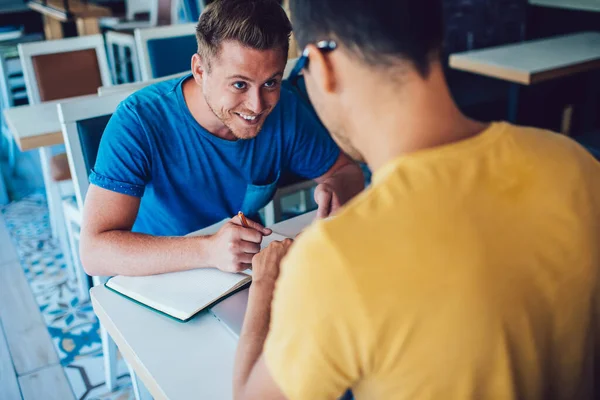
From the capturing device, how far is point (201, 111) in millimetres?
1419

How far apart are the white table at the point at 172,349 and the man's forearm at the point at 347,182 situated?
602 mm

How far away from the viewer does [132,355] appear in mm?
940

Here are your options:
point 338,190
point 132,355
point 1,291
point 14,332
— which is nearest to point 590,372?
point 132,355

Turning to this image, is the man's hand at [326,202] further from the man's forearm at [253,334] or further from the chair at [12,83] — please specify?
the chair at [12,83]

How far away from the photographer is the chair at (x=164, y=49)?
8.52 ft

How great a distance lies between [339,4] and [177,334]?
2.05 ft

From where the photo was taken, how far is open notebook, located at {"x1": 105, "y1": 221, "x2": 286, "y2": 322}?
3.31 ft

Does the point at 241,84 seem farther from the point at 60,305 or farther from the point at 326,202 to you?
the point at 60,305

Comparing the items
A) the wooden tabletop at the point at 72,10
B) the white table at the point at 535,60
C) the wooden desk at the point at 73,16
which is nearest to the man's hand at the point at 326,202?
the white table at the point at 535,60

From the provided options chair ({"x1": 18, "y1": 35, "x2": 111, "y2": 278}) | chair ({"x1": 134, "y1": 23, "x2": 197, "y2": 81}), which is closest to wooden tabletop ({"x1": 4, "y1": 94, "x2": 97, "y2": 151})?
chair ({"x1": 18, "y1": 35, "x2": 111, "y2": 278})

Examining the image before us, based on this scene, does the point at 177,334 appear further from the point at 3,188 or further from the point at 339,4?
the point at 3,188

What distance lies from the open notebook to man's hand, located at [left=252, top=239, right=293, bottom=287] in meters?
0.14

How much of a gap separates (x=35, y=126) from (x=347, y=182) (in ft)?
4.36

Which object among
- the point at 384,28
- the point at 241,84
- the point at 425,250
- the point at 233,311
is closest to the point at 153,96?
the point at 241,84
